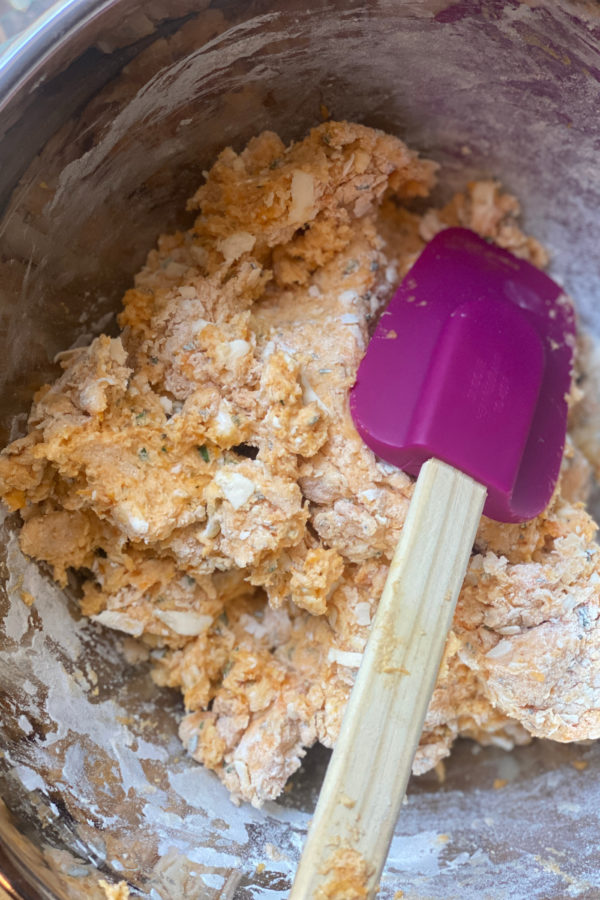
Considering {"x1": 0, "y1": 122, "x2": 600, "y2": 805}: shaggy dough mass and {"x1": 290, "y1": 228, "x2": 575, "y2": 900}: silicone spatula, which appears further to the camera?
{"x1": 0, "y1": 122, "x2": 600, "y2": 805}: shaggy dough mass

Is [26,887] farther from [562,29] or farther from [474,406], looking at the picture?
[562,29]

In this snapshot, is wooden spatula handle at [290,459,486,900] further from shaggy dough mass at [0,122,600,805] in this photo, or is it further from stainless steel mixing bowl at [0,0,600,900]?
stainless steel mixing bowl at [0,0,600,900]

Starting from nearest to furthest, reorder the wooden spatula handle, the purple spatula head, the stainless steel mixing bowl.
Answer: the wooden spatula handle → the stainless steel mixing bowl → the purple spatula head

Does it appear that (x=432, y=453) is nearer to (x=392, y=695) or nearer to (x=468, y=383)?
(x=468, y=383)

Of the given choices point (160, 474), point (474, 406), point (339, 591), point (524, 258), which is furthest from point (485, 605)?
point (524, 258)

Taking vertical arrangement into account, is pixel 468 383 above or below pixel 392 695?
above

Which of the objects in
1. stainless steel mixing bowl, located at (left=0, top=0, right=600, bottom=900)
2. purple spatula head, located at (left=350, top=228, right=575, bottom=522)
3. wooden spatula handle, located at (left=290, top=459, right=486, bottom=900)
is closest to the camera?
wooden spatula handle, located at (left=290, top=459, right=486, bottom=900)

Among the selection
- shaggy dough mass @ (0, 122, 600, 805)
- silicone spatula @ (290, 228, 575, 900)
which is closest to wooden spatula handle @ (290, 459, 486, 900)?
silicone spatula @ (290, 228, 575, 900)

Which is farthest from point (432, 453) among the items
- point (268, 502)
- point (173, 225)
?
point (173, 225)
